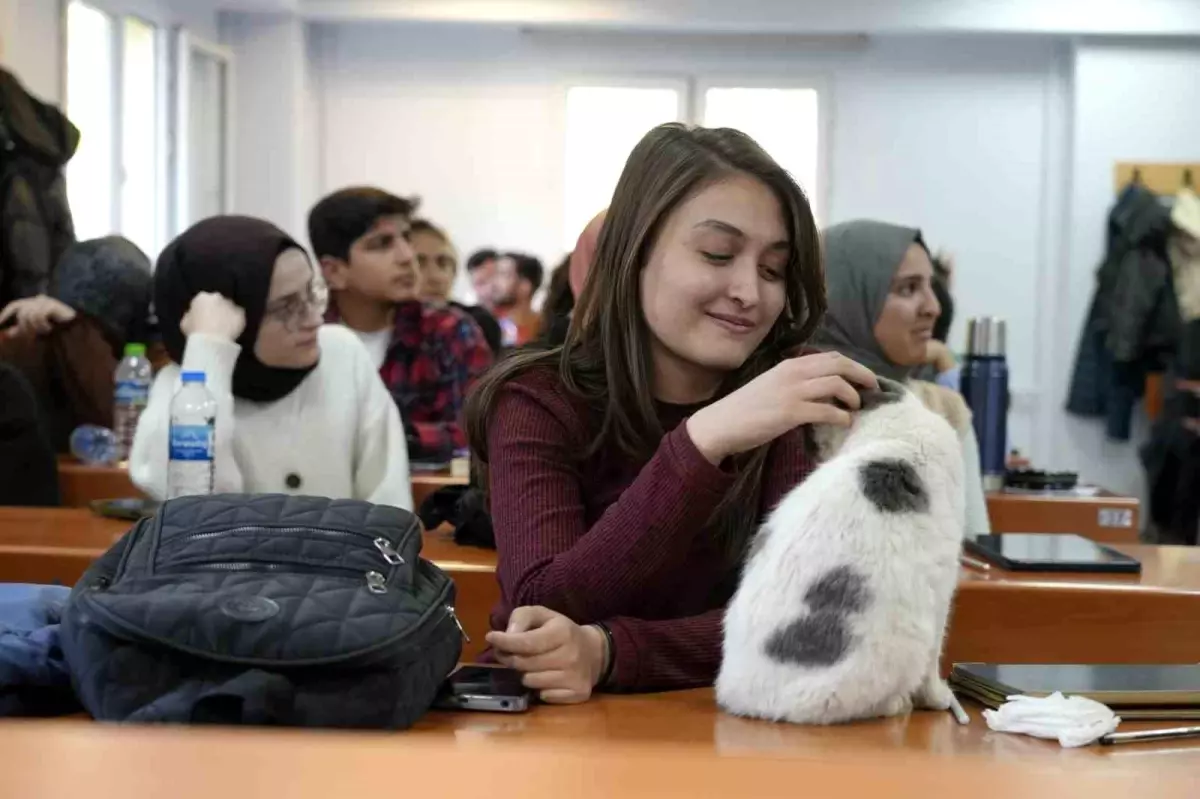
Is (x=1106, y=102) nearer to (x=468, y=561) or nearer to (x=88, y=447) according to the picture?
(x=88, y=447)

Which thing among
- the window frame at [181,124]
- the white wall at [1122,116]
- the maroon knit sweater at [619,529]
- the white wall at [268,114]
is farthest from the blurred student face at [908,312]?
the white wall at [268,114]

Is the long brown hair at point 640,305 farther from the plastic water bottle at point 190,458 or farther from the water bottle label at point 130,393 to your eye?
the water bottle label at point 130,393

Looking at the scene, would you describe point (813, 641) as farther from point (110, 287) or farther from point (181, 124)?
point (181, 124)

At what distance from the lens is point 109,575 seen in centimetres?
120

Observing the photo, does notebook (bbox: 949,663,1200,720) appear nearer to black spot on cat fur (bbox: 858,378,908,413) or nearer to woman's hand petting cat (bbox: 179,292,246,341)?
black spot on cat fur (bbox: 858,378,908,413)

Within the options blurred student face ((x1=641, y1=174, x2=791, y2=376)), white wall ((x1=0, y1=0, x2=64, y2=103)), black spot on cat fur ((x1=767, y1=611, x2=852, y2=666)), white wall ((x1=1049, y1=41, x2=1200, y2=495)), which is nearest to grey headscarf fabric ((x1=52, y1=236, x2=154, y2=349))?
white wall ((x1=0, y1=0, x2=64, y2=103))

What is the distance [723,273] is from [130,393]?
8.74 feet

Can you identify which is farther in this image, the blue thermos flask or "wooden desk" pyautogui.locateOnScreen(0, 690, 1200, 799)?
the blue thermos flask

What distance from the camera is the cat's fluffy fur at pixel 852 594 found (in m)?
1.13

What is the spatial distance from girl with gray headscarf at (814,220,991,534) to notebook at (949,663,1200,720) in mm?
1584

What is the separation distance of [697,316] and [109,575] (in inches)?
26.1

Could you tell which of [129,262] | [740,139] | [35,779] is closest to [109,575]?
[35,779]

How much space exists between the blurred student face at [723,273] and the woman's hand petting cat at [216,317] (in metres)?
1.37

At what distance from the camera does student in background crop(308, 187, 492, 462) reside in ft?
13.2
